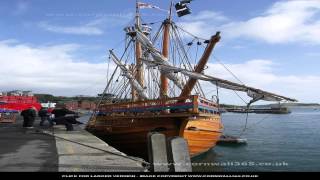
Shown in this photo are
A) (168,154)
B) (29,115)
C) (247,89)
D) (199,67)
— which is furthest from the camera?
(199,67)

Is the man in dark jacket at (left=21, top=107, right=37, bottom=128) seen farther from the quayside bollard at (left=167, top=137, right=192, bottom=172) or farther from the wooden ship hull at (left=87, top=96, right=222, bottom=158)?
the quayside bollard at (left=167, top=137, right=192, bottom=172)

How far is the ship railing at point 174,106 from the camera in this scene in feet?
69.1

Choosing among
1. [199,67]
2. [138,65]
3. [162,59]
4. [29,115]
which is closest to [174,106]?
[199,67]

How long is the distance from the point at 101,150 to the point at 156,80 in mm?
20205

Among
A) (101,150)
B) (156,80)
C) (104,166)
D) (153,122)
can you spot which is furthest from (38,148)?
(156,80)

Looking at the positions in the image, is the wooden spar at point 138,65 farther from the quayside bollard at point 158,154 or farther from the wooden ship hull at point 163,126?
the quayside bollard at point 158,154

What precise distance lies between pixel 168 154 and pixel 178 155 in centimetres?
27

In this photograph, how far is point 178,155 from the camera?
10.0m

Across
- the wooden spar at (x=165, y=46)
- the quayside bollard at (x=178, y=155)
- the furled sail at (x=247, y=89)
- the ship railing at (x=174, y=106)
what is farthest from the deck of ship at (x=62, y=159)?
the wooden spar at (x=165, y=46)

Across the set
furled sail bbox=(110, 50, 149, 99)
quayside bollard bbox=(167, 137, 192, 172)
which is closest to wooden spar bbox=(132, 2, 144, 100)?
furled sail bbox=(110, 50, 149, 99)

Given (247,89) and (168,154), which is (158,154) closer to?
(168,154)

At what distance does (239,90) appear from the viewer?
23.4 m

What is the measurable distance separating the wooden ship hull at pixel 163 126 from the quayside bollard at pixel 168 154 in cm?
1072

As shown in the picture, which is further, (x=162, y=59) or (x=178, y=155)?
(x=162, y=59)
